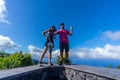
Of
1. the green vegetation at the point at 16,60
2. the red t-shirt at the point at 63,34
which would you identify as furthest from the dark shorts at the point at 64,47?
the green vegetation at the point at 16,60

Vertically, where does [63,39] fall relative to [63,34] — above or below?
below

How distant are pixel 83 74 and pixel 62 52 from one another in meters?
2.82

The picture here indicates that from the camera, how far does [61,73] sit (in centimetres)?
795

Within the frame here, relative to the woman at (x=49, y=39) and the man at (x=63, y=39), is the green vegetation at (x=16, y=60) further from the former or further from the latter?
the woman at (x=49, y=39)

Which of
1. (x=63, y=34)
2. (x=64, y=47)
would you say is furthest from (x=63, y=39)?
(x=64, y=47)

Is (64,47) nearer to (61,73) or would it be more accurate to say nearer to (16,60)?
(61,73)

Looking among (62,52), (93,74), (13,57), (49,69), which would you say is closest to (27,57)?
A: (13,57)


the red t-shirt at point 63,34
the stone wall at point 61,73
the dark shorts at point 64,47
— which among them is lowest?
the stone wall at point 61,73

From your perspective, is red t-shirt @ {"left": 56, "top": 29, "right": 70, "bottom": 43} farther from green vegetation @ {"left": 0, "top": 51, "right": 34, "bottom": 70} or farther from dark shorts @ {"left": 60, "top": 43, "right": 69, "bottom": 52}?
green vegetation @ {"left": 0, "top": 51, "right": 34, "bottom": 70}

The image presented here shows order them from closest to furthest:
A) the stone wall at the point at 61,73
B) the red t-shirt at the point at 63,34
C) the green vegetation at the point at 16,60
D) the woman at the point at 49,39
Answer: the stone wall at the point at 61,73, the woman at the point at 49,39, the red t-shirt at the point at 63,34, the green vegetation at the point at 16,60

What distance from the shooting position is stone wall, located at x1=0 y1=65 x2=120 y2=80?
5.12 metres

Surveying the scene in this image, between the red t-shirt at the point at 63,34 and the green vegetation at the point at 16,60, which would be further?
the green vegetation at the point at 16,60

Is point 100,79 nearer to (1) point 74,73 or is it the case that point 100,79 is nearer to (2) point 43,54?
(1) point 74,73

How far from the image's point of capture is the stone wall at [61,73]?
5.12m
